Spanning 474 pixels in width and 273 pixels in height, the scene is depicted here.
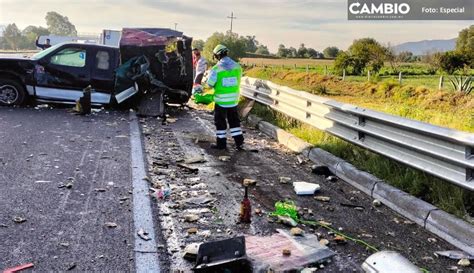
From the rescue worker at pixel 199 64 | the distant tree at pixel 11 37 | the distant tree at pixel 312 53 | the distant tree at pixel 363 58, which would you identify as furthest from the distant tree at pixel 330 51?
the distant tree at pixel 11 37

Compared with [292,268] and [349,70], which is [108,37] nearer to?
[349,70]

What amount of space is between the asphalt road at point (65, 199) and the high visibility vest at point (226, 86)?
174 centimetres

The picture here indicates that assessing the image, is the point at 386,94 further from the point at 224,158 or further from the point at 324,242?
the point at 324,242

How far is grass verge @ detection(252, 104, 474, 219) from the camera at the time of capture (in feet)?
14.5

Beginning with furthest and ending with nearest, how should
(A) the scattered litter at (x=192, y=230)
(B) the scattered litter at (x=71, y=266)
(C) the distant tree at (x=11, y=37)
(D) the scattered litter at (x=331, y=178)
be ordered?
1. (C) the distant tree at (x=11, y=37)
2. (D) the scattered litter at (x=331, y=178)
3. (A) the scattered litter at (x=192, y=230)
4. (B) the scattered litter at (x=71, y=266)

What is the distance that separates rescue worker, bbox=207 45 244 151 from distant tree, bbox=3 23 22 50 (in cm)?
15299

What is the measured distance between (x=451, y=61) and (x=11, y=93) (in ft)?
117

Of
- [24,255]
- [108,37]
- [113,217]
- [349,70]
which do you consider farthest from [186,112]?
[349,70]

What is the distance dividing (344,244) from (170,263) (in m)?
1.43

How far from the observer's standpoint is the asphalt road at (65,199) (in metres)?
3.47

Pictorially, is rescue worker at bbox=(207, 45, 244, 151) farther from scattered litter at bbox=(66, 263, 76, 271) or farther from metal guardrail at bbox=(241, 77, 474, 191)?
scattered litter at bbox=(66, 263, 76, 271)

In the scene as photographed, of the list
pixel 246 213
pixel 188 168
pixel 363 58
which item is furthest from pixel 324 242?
pixel 363 58

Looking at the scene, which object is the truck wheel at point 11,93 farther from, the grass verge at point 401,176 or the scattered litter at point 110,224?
the scattered litter at point 110,224

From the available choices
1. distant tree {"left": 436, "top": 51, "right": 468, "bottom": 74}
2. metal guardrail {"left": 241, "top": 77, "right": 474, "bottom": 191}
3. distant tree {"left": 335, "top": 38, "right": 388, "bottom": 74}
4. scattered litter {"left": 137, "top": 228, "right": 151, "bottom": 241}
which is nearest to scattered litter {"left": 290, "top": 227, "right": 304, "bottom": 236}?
scattered litter {"left": 137, "top": 228, "right": 151, "bottom": 241}
